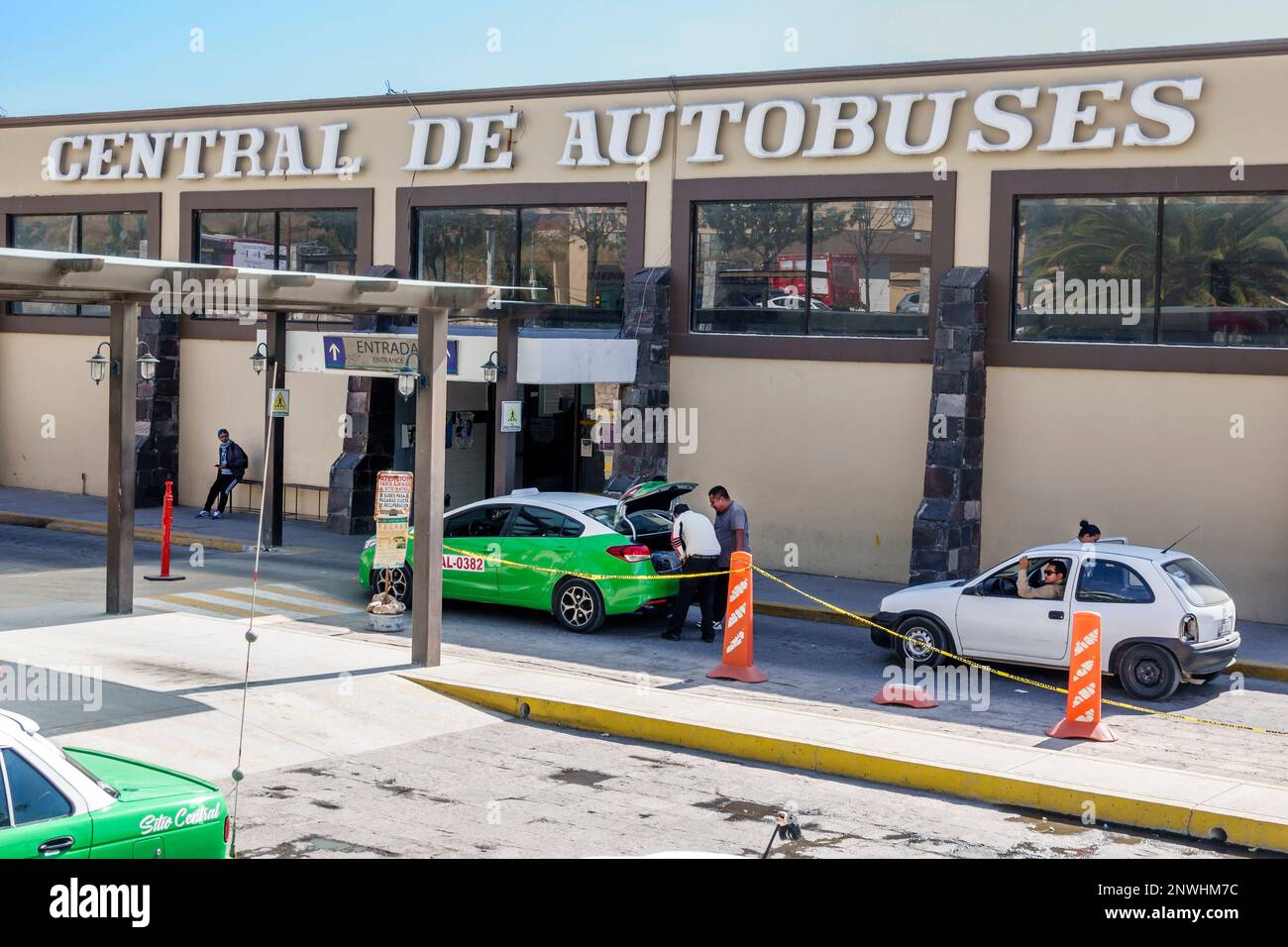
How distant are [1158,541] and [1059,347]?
295 centimetres

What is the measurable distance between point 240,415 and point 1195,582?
19.2 meters

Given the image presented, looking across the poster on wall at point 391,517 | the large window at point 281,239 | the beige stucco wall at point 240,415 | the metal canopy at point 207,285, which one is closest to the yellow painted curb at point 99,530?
the beige stucco wall at point 240,415

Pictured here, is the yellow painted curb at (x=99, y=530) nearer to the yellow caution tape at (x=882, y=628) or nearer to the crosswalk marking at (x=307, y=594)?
the crosswalk marking at (x=307, y=594)

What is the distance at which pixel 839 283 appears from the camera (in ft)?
72.4

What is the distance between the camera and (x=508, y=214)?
2522 cm

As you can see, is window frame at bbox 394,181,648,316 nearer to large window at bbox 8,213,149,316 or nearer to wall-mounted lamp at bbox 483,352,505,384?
wall-mounted lamp at bbox 483,352,505,384

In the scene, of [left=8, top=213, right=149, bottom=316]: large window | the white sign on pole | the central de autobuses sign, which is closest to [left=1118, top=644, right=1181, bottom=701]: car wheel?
the central de autobuses sign

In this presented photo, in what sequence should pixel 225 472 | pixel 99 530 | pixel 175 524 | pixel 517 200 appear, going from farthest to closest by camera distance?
pixel 225 472, pixel 175 524, pixel 99 530, pixel 517 200

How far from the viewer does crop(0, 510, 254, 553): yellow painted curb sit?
24.1 metres

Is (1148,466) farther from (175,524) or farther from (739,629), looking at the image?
(175,524)

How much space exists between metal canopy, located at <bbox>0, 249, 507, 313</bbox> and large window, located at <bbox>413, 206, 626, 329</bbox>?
28.9 ft

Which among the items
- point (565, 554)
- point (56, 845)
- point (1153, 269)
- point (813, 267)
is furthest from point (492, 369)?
point (56, 845)

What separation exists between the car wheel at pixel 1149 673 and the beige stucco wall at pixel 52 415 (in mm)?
22160

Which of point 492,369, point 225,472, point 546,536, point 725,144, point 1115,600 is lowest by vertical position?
point 1115,600
